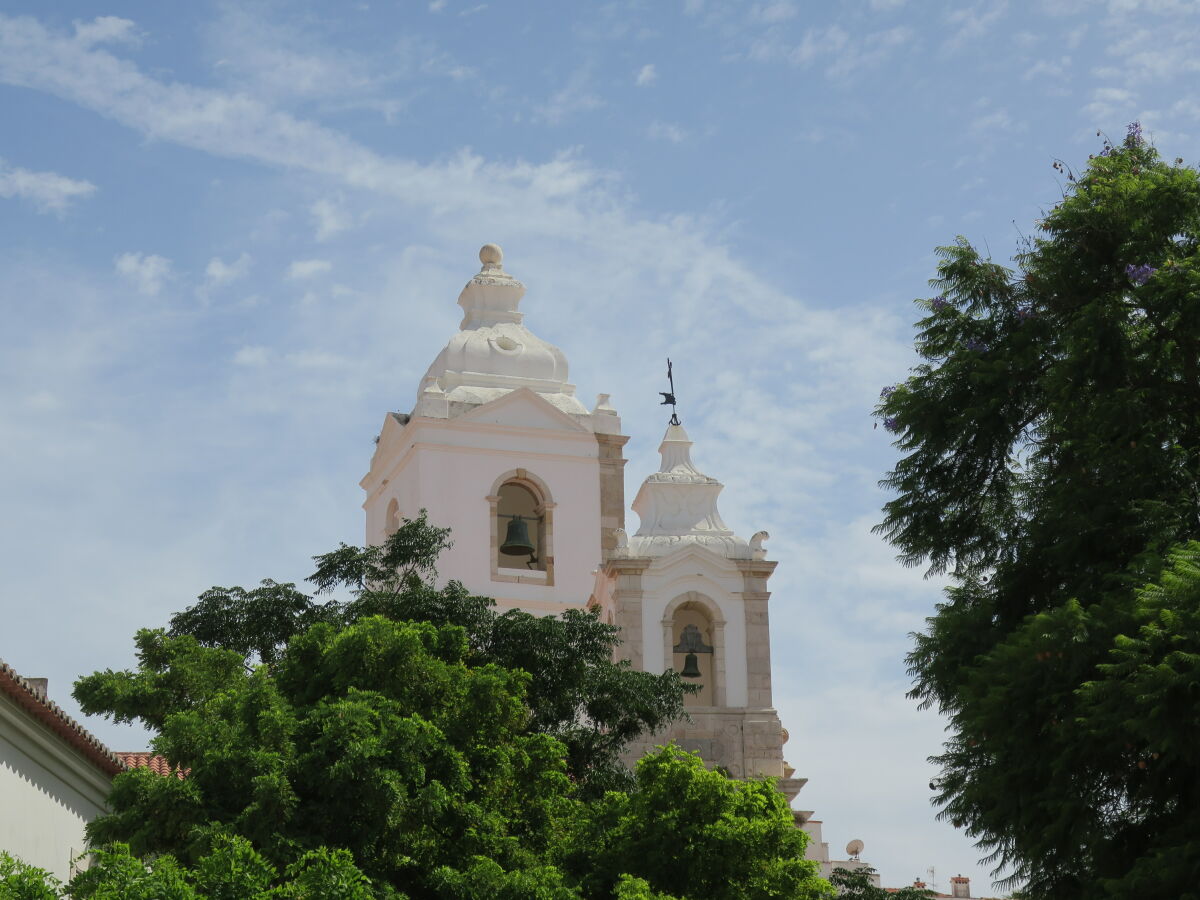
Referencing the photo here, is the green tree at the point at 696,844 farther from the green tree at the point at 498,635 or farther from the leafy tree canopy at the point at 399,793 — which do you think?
the green tree at the point at 498,635

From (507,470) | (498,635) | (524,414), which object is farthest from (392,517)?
(498,635)

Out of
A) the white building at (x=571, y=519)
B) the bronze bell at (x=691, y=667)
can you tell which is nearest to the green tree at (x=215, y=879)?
the white building at (x=571, y=519)

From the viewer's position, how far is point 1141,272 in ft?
50.2

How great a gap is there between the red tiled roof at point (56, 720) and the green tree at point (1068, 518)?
25.0ft

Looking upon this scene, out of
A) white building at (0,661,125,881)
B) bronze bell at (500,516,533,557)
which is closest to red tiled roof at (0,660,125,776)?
Answer: white building at (0,661,125,881)

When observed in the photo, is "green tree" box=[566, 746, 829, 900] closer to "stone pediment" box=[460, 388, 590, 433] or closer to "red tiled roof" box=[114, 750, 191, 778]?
"red tiled roof" box=[114, 750, 191, 778]

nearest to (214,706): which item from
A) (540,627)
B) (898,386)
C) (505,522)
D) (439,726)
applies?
(439,726)

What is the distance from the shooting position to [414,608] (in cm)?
2130

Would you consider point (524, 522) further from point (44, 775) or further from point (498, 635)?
point (44, 775)

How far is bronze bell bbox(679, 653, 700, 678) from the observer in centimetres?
2661

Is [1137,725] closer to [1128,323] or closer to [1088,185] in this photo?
[1128,323]

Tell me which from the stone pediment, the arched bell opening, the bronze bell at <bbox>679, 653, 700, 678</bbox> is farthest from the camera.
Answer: the arched bell opening

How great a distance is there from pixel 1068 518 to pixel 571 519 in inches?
645

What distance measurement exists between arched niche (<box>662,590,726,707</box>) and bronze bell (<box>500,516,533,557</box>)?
339 cm
